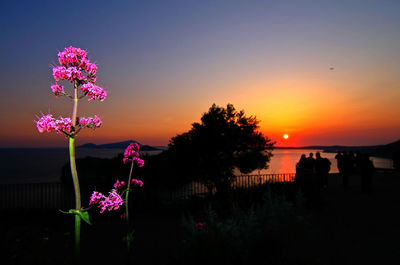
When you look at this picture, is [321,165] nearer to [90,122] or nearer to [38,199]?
[90,122]

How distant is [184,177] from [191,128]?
727 cm

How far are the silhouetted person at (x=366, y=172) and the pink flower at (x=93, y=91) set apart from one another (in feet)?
49.1

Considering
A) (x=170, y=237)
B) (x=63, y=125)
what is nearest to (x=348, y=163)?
(x=170, y=237)

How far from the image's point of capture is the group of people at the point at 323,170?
44.9 feet

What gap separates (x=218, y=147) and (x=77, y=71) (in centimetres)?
3558

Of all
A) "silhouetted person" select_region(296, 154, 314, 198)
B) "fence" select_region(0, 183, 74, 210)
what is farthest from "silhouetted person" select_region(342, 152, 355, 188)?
"fence" select_region(0, 183, 74, 210)

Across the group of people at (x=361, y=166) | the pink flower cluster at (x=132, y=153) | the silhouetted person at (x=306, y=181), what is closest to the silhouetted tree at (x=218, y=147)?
the group of people at (x=361, y=166)

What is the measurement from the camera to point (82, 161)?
47281 millimetres

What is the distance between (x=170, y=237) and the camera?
836 cm

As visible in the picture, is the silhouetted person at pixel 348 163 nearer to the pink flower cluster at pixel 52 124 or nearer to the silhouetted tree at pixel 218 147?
the pink flower cluster at pixel 52 124

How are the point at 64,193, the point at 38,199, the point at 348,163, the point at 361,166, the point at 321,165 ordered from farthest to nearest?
the point at 38,199 < the point at 64,193 < the point at 348,163 < the point at 321,165 < the point at 361,166

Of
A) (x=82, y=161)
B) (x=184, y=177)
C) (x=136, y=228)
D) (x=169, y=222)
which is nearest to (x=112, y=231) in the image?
(x=136, y=228)

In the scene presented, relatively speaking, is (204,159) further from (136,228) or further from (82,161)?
(136,228)

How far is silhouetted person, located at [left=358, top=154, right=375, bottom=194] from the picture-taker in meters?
14.8
